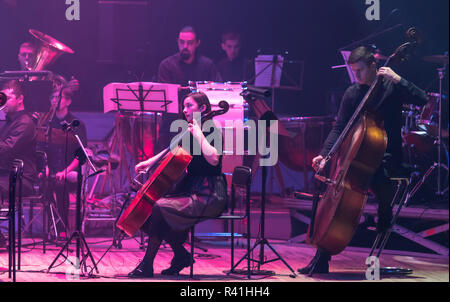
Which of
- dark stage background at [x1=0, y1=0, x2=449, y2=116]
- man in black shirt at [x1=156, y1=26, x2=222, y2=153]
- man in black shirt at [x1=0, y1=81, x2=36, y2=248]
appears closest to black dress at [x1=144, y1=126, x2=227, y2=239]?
man in black shirt at [x1=0, y1=81, x2=36, y2=248]

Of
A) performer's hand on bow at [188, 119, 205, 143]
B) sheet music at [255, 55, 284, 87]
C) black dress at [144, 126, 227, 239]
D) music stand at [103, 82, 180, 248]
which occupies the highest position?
sheet music at [255, 55, 284, 87]

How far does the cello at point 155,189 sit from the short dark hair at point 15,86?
199 centimetres

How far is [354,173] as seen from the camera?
181 inches

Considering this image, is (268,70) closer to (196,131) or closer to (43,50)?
(43,50)

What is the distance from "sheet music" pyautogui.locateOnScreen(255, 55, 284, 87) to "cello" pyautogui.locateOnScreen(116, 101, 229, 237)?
2.68m

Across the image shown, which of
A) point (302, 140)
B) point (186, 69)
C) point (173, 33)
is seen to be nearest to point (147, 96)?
point (186, 69)

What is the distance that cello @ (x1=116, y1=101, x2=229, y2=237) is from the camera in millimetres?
4816

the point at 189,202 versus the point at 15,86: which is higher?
the point at 15,86

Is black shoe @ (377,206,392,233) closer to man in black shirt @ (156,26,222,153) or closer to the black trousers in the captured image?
the black trousers

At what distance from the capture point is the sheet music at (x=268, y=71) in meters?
7.43

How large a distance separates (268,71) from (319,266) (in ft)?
9.61
